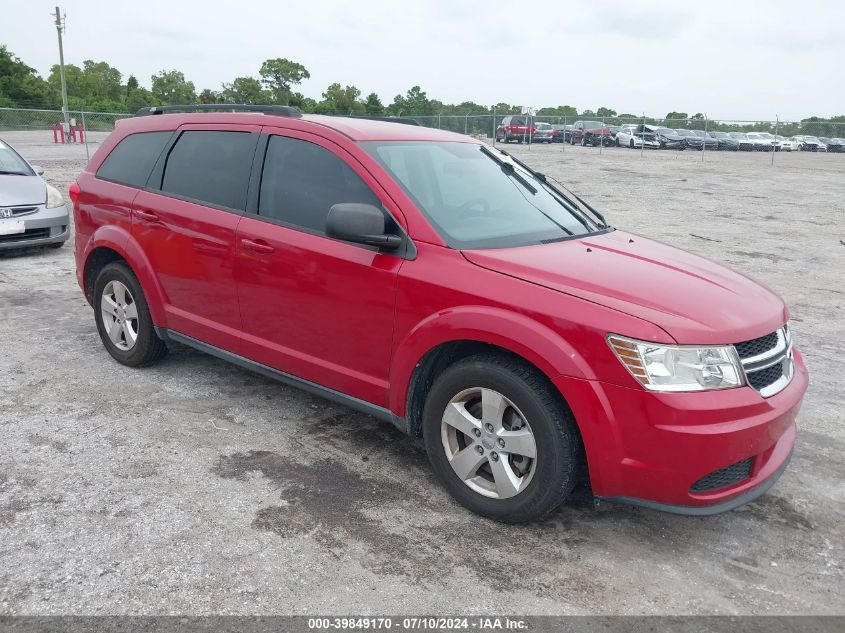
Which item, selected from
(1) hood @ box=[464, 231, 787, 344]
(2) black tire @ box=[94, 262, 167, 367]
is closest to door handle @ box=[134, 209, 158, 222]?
(2) black tire @ box=[94, 262, 167, 367]

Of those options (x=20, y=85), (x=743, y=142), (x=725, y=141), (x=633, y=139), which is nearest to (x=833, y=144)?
(x=743, y=142)

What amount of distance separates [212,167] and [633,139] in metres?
38.9

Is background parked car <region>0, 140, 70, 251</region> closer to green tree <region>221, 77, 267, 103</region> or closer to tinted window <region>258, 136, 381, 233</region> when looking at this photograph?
tinted window <region>258, 136, 381, 233</region>

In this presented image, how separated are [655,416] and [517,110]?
41794mm

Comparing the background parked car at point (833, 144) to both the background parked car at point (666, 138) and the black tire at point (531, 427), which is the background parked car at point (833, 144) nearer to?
the background parked car at point (666, 138)

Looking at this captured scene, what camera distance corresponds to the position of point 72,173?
18.9 metres

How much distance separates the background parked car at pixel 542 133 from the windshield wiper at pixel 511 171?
1446 inches

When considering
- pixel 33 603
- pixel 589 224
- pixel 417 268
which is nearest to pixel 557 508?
pixel 417 268

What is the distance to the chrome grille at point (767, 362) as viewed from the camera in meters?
2.98

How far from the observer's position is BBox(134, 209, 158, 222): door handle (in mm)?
4662

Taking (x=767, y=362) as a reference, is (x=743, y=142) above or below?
above

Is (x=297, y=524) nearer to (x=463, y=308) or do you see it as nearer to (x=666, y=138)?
(x=463, y=308)

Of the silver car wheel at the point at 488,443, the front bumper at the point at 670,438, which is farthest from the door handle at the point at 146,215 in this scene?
the front bumper at the point at 670,438

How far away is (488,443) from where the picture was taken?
127 inches
